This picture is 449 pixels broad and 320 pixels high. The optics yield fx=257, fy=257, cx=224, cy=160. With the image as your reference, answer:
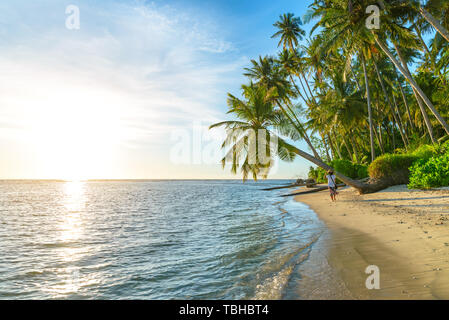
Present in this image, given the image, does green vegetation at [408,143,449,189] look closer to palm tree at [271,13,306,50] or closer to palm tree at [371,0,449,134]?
palm tree at [371,0,449,134]

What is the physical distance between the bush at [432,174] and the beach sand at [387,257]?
194 inches

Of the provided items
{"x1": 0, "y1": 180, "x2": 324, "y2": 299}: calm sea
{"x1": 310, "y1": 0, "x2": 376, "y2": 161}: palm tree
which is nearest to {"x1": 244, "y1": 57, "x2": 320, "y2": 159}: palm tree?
{"x1": 310, "y1": 0, "x2": 376, "y2": 161}: palm tree

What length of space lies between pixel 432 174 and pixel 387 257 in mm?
11778

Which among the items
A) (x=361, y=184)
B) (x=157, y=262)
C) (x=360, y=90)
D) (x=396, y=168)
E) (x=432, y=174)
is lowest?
(x=157, y=262)

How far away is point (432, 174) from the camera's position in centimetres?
1420

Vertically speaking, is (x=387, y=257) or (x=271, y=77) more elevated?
(x=271, y=77)

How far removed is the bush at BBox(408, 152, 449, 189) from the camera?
13719mm

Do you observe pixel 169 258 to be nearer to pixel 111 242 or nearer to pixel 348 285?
pixel 111 242
